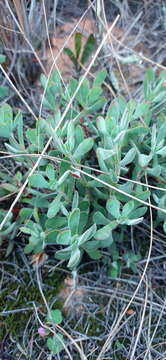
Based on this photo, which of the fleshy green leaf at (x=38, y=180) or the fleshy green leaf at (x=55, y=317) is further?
the fleshy green leaf at (x=55, y=317)

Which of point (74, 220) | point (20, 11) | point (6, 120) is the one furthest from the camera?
point (20, 11)

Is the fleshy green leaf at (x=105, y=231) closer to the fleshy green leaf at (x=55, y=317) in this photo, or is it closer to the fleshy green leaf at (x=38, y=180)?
the fleshy green leaf at (x=38, y=180)

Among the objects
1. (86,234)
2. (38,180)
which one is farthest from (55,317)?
(38,180)

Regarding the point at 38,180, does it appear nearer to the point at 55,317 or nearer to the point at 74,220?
the point at 74,220

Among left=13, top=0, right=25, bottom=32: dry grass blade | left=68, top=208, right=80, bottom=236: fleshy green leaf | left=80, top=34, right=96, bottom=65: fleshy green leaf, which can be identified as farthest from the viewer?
left=80, top=34, right=96, bottom=65: fleshy green leaf

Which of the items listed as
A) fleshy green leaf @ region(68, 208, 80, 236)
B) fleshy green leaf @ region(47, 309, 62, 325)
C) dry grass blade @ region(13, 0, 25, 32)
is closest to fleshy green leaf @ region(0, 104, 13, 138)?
fleshy green leaf @ region(68, 208, 80, 236)

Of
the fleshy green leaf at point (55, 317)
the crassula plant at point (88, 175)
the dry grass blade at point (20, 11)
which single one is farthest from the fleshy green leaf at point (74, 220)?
the dry grass blade at point (20, 11)

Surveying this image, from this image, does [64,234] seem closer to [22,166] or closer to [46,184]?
[46,184]

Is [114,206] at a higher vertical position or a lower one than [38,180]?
lower

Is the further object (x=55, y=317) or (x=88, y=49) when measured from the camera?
(x=88, y=49)

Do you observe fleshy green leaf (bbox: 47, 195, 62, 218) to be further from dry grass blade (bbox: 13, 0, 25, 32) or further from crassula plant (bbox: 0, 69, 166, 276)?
dry grass blade (bbox: 13, 0, 25, 32)

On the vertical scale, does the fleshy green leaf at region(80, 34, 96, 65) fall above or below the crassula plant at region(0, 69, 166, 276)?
above

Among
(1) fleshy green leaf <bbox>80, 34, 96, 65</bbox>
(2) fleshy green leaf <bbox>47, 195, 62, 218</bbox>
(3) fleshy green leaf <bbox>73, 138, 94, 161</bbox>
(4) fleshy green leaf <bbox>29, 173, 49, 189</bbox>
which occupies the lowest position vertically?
(2) fleshy green leaf <bbox>47, 195, 62, 218</bbox>
